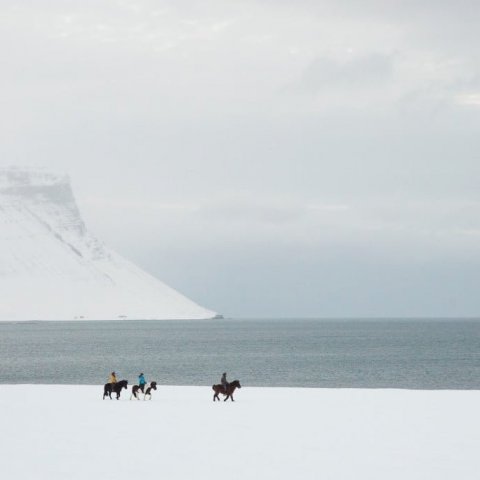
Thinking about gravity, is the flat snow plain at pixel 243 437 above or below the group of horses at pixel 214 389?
below

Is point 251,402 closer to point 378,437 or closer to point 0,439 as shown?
point 378,437

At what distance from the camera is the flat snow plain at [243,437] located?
16.9 m

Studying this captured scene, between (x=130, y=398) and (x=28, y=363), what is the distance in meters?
59.9

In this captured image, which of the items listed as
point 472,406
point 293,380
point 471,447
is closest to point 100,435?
point 471,447

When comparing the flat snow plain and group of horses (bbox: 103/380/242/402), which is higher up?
group of horses (bbox: 103/380/242/402)

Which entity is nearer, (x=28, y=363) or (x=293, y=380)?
(x=293, y=380)

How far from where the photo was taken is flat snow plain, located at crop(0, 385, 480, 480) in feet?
55.4

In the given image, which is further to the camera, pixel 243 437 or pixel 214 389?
pixel 214 389

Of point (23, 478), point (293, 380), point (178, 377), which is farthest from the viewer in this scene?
point (178, 377)

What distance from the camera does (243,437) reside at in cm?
2131

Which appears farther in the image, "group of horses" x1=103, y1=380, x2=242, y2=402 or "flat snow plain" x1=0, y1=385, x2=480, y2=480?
"group of horses" x1=103, y1=380, x2=242, y2=402

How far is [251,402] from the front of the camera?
1213 inches

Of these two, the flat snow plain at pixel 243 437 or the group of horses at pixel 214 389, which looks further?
the group of horses at pixel 214 389

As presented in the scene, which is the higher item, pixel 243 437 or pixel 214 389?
pixel 214 389
